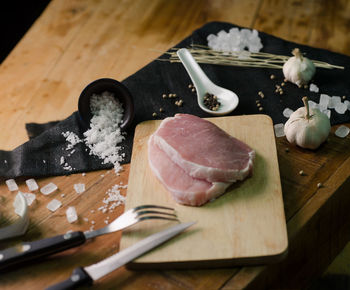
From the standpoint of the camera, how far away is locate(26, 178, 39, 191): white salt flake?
5.65ft

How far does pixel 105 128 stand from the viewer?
74.3 inches

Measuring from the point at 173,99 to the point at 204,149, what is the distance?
554 mm

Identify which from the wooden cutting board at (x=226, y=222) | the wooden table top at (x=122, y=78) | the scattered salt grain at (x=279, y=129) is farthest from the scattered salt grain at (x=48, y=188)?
the scattered salt grain at (x=279, y=129)

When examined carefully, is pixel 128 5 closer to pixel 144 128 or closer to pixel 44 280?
pixel 144 128

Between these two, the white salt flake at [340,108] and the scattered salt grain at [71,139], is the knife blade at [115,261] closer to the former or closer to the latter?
the scattered salt grain at [71,139]

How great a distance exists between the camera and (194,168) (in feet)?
5.02

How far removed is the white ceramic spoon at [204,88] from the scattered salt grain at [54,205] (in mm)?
721

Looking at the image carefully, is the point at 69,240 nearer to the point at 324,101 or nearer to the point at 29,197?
the point at 29,197

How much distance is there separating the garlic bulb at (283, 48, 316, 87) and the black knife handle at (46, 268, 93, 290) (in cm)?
126

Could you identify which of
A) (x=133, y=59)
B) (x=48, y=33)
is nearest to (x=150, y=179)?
(x=133, y=59)

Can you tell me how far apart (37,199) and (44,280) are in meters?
0.36

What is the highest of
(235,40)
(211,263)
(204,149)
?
(235,40)

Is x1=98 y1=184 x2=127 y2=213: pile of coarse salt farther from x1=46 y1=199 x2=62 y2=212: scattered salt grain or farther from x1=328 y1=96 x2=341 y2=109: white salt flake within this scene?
x1=328 y1=96 x2=341 y2=109: white salt flake

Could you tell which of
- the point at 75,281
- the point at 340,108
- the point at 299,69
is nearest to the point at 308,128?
the point at 340,108
